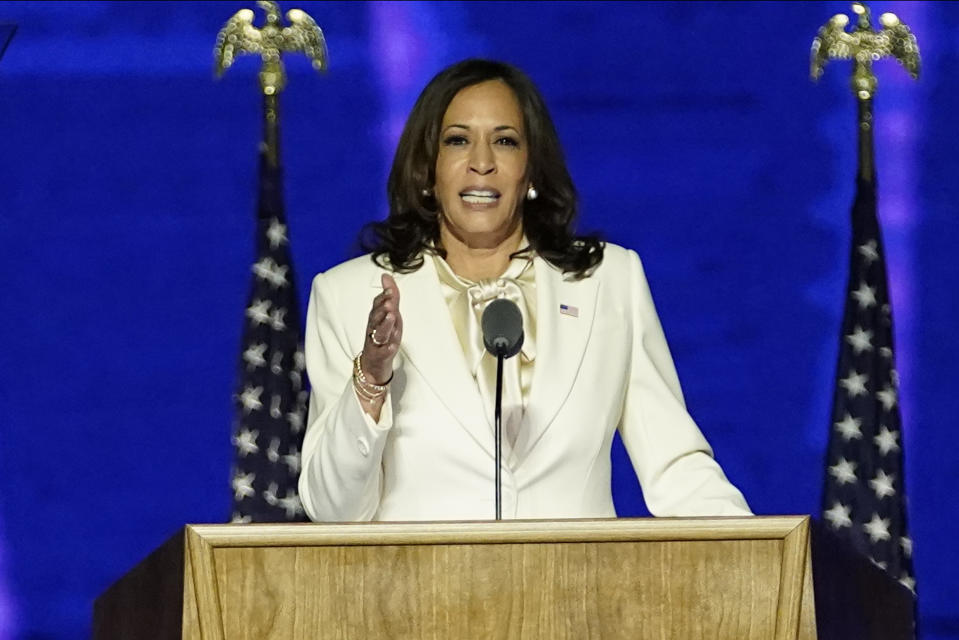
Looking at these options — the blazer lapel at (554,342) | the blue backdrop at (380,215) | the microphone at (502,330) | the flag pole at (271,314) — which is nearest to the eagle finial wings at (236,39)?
the flag pole at (271,314)

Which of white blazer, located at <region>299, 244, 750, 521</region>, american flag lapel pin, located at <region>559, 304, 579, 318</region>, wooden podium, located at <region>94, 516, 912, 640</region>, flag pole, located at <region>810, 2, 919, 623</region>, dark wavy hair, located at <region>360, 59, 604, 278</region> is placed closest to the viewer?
wooden podium, located at <region>94, 516, 912, 640</region>

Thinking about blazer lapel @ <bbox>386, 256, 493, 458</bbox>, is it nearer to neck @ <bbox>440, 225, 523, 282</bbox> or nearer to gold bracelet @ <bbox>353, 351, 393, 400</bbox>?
neck @ <bbox>440, 225, 523, 282</bbox>

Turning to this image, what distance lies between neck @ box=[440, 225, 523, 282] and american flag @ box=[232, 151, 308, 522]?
1.13 meters

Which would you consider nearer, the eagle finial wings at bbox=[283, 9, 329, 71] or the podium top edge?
the podium top edge

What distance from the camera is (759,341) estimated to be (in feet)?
12.8

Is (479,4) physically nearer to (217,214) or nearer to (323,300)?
(217,214)

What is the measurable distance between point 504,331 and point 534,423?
0.38 m

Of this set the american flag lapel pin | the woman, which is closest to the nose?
the woman

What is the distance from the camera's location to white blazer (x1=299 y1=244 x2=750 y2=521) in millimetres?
2430

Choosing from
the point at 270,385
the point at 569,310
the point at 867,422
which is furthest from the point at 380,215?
the point at 569,310

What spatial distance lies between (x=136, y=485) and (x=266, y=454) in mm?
391

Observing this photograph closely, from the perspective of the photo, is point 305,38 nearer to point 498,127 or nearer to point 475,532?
point 498,127

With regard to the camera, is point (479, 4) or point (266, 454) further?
point (479, 4)

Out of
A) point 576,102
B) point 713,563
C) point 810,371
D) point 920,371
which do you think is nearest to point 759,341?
point 810,371
